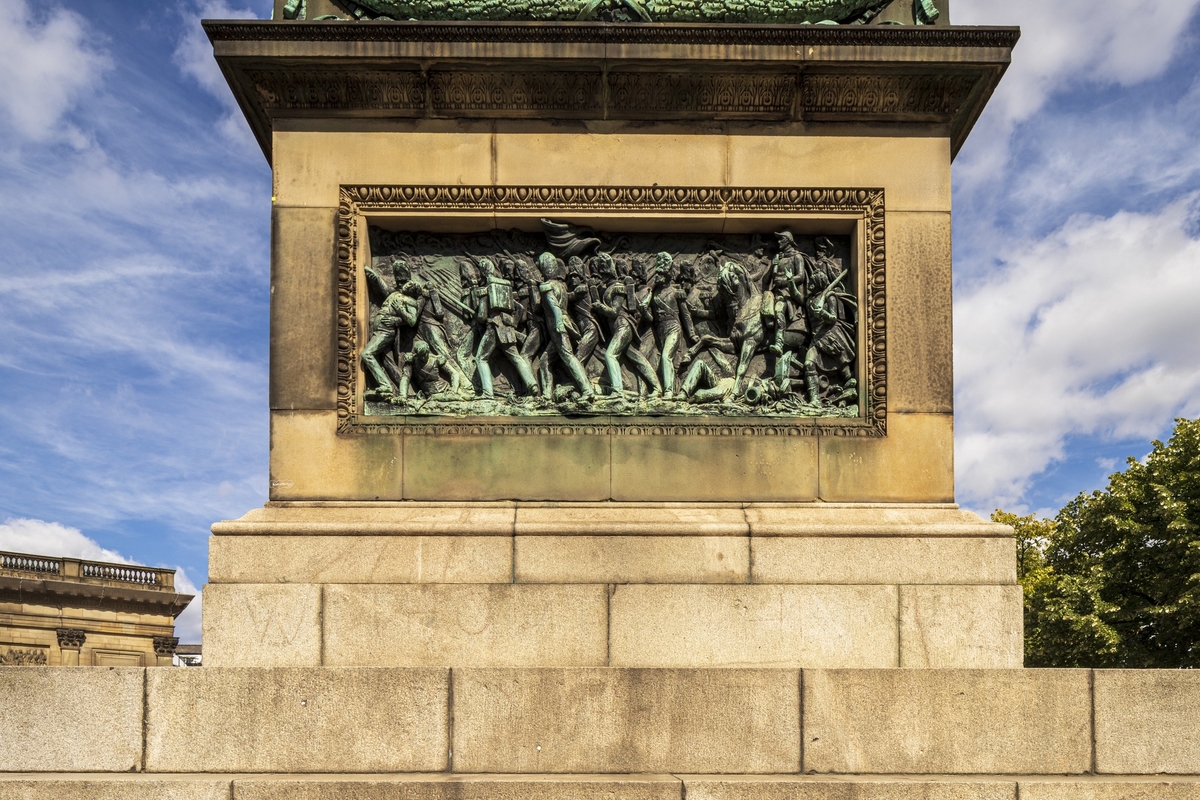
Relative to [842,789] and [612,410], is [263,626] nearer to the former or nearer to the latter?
[612,410]

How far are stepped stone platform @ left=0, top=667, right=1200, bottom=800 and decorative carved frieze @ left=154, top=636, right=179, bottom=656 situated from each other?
4946 cm

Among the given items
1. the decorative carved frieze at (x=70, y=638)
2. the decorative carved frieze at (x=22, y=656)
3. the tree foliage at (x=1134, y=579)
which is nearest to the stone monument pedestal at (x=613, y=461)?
the tree foliage at (x=1134, y=579)

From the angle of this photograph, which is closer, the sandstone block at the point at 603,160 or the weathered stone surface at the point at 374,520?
the weathered stone surface at the point at 374,520

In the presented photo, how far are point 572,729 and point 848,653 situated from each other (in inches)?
101

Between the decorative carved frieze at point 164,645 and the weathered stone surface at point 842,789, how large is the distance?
51900 mm

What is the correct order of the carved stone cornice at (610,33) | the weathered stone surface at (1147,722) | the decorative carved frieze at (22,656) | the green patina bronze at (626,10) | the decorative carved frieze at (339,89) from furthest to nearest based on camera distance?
1. the decorative carved frieze at (22,656)
2. the green patina bronze at (626,10)
3. the decorative carved frieze at (339,89)
4. the carved stone cornice at (610,33)
5. the weathered stone surface at (1147,722)

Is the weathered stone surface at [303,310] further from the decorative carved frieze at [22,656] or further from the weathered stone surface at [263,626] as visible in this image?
the decorative carved frieze at [22,656]

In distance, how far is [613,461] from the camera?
31.7 feet

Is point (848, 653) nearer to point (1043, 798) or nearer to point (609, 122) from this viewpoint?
point (1043, 798)

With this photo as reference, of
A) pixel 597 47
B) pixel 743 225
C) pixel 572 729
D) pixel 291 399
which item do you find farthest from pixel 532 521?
pixel 597 47

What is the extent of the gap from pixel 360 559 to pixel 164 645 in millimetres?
50173

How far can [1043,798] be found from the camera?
7.83 meters

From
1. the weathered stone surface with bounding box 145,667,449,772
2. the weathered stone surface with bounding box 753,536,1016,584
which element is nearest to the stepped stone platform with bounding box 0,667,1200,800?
the weathered stone surface with bounding box 145,667,449,772

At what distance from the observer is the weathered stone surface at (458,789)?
300 inches
